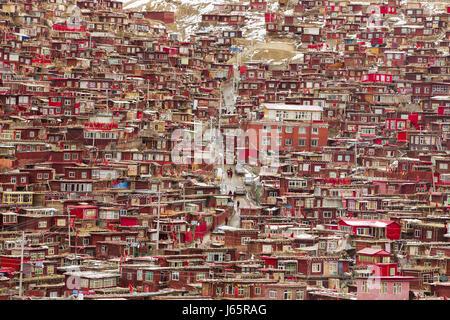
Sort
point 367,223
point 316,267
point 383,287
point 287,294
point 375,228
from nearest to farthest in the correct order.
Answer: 1. point 287,294
2. point 383,287
3. point 316,267
4. point 375,228
5. point 367,223

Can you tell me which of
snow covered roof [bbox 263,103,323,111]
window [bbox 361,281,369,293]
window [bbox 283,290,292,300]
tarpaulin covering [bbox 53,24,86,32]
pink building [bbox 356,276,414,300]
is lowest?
window [bbox 361,281,369,293]

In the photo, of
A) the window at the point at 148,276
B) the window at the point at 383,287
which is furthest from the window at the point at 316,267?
the window at the point at 148,276

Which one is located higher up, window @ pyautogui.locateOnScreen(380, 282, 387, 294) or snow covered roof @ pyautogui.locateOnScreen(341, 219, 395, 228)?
window @ pyautogui.locateOnScreen(380, 282, 387, 294)

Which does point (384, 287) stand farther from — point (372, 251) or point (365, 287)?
point (372, 251)

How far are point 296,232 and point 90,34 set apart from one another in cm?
4745

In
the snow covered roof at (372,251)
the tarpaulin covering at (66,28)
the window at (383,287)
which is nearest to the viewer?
the window at (383,287)

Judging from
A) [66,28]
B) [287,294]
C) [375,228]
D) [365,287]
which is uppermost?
[66,28]

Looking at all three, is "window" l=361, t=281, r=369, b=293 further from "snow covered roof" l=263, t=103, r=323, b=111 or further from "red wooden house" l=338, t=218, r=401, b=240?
"snow covered roof" l=263, t=103, r=323, b=111

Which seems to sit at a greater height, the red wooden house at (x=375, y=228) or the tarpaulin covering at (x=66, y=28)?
the tarpaulin covering at (x=66, y=28)

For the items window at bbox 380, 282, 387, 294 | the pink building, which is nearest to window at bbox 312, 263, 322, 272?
the pink building

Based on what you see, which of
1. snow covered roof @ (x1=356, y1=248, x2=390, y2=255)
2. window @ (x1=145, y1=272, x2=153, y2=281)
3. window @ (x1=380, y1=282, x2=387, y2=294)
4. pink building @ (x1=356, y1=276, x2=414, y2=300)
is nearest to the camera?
pink building @ (x1=356, y1=276, x2=414, y2=300)

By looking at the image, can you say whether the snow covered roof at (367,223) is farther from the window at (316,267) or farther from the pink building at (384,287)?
the pink building at (384,287)

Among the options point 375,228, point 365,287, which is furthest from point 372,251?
point 365,287
